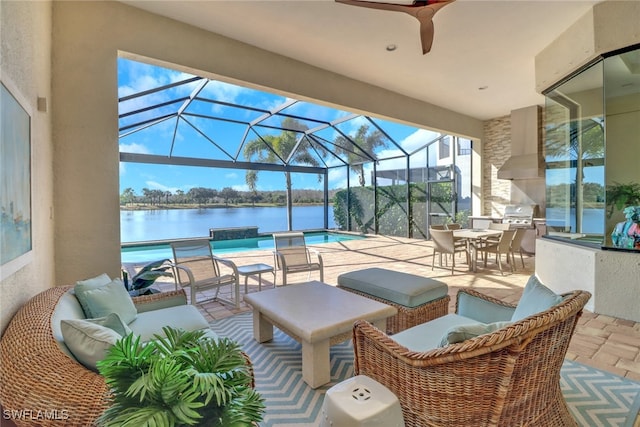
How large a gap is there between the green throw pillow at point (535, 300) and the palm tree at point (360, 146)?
26.5 ft

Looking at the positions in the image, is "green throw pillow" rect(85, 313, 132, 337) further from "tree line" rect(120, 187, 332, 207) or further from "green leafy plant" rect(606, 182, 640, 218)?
"tree line" rect(120, 187, 332, 207)

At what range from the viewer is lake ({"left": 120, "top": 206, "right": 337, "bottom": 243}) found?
10328mm

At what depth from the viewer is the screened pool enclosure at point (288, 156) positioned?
7477 millimetres

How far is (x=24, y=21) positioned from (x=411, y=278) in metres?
3.64

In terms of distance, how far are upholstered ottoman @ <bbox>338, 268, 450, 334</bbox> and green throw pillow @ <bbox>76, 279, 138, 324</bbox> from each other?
2028mm

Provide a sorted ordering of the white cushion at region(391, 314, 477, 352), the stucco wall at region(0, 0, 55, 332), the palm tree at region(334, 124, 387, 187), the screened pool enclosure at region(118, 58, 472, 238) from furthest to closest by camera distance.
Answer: the palm tree at region(334, 124, 387, 187) < the screened pool enclosure at region(118, 58, 472, 238) < the white cushion at region(391, 314, 477, 352) < the stucco wall at region(0, 0, 55, 332)

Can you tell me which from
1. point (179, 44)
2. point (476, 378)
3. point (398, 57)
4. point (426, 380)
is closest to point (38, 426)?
point (426, 380)

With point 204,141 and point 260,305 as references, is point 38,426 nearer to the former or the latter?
point 260,305

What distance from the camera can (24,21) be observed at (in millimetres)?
1964

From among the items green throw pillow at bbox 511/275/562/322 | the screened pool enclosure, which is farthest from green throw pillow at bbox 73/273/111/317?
the screened pool enclosure

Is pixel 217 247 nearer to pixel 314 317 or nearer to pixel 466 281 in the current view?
pixel 466 281

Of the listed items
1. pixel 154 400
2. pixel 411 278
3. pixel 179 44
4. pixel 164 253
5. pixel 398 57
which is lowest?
pixel 164 253

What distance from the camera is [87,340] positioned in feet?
4.13

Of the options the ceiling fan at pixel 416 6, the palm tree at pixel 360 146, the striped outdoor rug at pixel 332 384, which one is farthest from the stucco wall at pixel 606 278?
the palm tree at pixel 360 146
